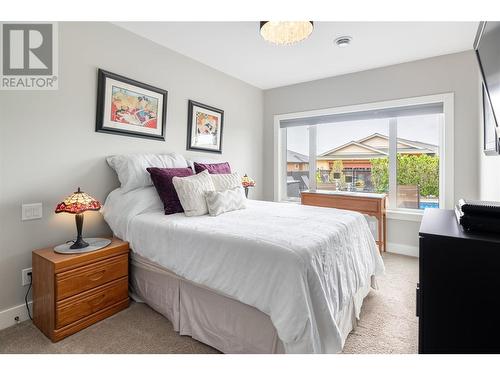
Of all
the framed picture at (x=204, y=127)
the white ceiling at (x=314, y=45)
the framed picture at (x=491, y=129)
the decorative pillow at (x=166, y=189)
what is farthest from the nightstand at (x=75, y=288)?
the framed picture at (x=491, y=129)

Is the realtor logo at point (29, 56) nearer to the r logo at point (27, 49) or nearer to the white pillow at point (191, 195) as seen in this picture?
the r logo at point (27, 49)

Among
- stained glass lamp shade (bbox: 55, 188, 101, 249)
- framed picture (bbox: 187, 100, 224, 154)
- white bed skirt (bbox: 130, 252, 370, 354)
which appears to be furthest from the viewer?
framed picture (bbox: 187, 100, 224, 154)

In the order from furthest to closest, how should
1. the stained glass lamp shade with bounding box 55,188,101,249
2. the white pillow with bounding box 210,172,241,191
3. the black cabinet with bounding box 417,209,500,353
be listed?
the white pillow with bounding box 210,172,241,191 < the stained glass lamp shade with bounding box 55,188,101,249 < the black cabinet with bounding box 417,209,500,353

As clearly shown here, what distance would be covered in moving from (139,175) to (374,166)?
3.19 metres

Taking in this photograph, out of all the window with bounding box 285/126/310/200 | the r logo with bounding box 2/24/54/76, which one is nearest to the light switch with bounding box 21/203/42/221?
the r logo with bounding box 2/24/54/76

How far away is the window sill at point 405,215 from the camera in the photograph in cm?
330

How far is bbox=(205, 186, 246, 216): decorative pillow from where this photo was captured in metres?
2.27

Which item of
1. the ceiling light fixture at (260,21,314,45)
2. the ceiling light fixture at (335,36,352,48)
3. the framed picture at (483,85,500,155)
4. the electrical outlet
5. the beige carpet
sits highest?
the ceiling light fixture at (335,36,352,48)

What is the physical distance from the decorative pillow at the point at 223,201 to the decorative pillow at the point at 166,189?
0.28 meters

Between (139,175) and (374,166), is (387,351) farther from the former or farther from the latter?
(374,166)

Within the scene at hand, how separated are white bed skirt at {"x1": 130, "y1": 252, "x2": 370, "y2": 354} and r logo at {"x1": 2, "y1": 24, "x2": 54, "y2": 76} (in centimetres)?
167

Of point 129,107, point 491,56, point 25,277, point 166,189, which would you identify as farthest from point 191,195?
point 491,56

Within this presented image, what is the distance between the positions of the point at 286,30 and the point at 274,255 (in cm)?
177

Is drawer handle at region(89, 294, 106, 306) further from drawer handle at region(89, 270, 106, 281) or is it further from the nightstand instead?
drawer handle at region(89, 270, 106, 281)
